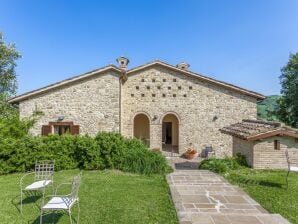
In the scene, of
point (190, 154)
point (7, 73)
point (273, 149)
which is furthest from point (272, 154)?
point (7, 73)

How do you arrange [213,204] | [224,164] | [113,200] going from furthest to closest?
[224,164] → [113,200] → [213,204]

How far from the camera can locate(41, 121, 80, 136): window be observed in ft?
53.9

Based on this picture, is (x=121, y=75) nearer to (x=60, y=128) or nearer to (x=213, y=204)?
(x=60, y=128)

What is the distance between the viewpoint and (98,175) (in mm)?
9609

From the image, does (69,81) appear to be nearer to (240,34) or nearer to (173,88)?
(173,88)

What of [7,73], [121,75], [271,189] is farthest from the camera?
[7,73]

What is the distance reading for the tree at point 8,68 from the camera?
947 inches

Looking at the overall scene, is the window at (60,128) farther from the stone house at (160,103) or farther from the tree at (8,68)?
the tree at (8,68)

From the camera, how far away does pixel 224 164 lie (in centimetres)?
1044

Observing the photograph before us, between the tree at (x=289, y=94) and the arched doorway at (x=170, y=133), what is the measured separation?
45.1ft

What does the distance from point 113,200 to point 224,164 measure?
18.5 feet

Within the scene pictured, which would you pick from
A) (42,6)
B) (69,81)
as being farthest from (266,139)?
(42,6)

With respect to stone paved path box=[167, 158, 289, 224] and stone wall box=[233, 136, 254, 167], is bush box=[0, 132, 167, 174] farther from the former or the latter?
stone wall box=[233, 136, 254, 167]

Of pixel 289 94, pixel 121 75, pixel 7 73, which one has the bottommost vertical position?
pixel 121 75
